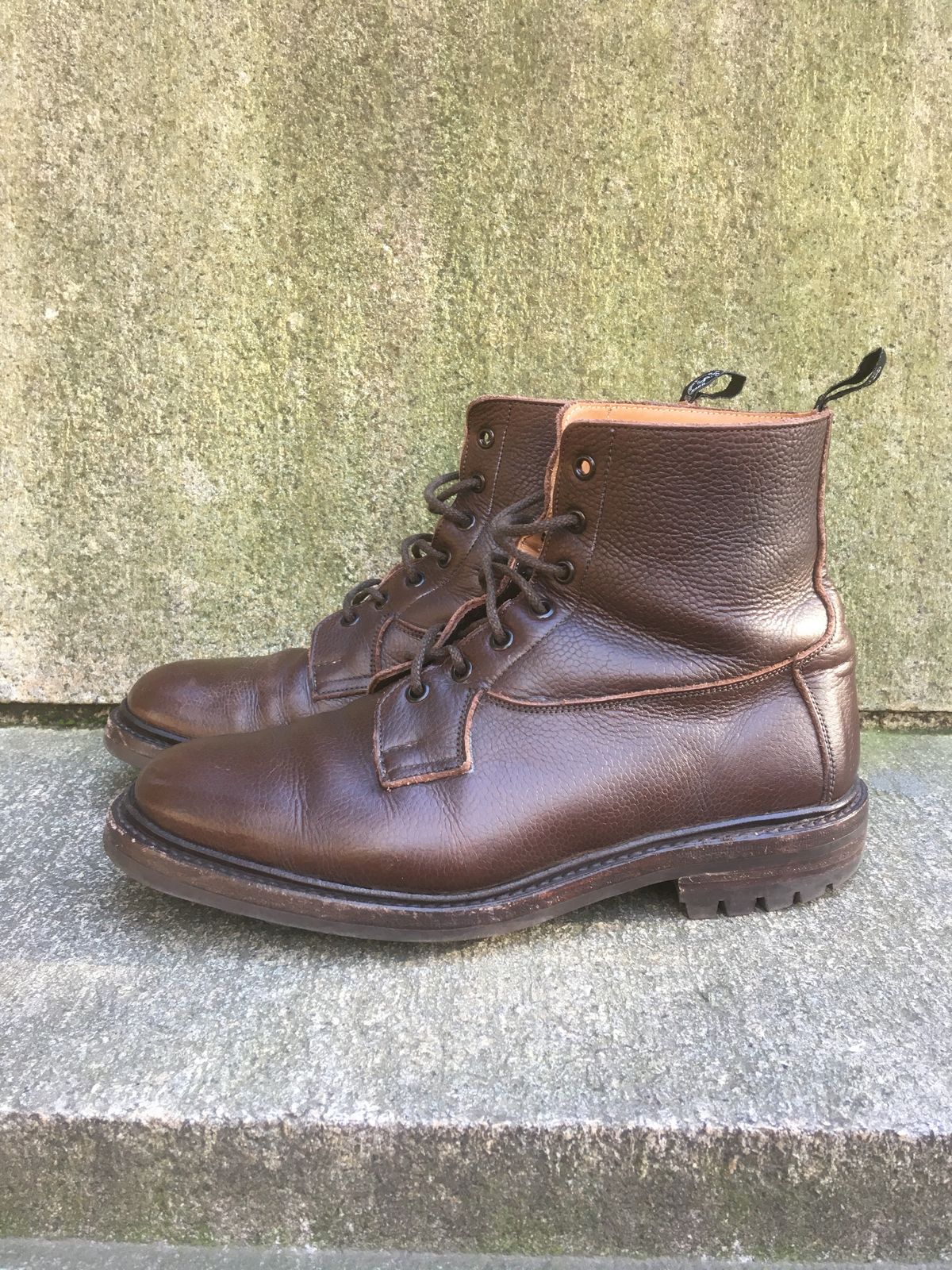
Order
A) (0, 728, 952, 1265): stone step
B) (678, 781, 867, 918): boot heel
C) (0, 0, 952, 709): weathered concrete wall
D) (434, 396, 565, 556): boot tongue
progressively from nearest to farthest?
1. (0, 728, 952, 1265): stone step
2. (678, 781, 867, 918): boot heel
3. (434, 396, 565, 556): boot tongue
4. (0, 0, 952, 709): weathered concrete wall

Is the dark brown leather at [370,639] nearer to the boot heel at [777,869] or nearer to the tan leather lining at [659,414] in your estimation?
the tan leather lining at [659,414]

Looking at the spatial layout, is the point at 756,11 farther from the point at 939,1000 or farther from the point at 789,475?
the point at 939,1000

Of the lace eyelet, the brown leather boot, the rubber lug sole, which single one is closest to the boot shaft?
the lace eyelet

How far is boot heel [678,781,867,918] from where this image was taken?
1.23m

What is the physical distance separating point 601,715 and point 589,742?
0.12 feet

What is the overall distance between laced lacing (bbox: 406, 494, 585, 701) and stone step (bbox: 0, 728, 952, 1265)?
38cm

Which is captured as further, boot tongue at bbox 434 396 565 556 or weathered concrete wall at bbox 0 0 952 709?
weathered concrete wall at bbox 0 0 952 709

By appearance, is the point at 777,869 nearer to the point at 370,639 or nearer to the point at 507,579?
the point at 507,579

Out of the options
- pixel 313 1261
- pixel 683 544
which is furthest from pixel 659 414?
pixel 313 1261

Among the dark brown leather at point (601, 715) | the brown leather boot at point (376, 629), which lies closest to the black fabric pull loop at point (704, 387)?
the brown leather boot at point (376, 629)

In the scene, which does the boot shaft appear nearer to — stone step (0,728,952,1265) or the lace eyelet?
the lace eyelet

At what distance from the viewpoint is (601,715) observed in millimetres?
1171

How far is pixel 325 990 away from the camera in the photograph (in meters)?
1.08

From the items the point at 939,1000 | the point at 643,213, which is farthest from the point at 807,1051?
the point at 643,213
